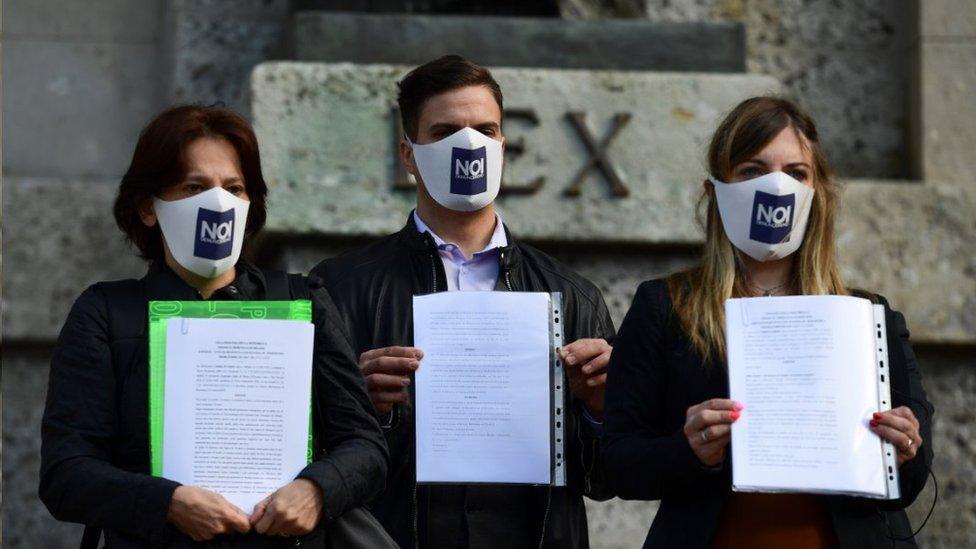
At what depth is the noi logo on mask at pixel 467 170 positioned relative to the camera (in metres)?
3.71

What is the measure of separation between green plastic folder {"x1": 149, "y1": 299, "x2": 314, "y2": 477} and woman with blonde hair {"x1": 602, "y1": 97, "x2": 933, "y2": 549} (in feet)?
2.14

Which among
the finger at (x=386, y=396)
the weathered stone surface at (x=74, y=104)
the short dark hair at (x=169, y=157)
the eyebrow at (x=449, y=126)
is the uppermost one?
the weathered stone surface at (x=74, y=104)

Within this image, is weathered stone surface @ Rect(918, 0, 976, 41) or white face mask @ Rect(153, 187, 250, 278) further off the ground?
weathered stone surface @ Rect(918, 0, 976, 41)

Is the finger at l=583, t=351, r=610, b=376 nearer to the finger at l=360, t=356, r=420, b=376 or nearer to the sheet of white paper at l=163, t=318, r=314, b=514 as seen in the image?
the finger at l=360, t=356, r=420, b=376

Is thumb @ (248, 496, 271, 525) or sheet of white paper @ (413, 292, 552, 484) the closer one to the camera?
thumb @ (248, 496, 271, 525)

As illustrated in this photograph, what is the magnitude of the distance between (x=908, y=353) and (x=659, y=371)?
493mm

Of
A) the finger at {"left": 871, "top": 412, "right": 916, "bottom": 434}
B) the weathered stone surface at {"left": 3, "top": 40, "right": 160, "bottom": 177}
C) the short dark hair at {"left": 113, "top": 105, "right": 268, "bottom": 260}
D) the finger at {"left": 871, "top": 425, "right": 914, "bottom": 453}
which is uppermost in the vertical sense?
the weathered stone surface at {"left": 3, "top": 40, "right": 160, "bottom": 177}

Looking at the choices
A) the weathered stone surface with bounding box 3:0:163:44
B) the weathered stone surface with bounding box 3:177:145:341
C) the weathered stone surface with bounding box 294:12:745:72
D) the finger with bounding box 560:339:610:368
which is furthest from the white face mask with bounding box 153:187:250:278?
the weathered stone surface with bounding box 3:0:163:44

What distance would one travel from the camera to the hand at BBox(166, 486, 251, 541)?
2852 mm

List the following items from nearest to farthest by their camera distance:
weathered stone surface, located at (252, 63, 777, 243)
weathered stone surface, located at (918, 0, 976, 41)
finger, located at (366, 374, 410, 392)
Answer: finger, located at (366, 374, 410, 392) < weathered stone surface, located at (252, 63, 777, 243) < weathered stone surface, located at (918, 0, 976, 41)

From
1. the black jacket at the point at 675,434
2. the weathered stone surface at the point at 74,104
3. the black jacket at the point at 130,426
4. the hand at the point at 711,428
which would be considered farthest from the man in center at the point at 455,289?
the weathered stone surface at the point at 74,104

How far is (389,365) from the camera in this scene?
11.4ft

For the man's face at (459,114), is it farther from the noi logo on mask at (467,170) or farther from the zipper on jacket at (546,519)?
the zipper on jacket at (546,519)

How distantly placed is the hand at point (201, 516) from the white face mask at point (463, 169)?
Answer: 1091 millimetres
